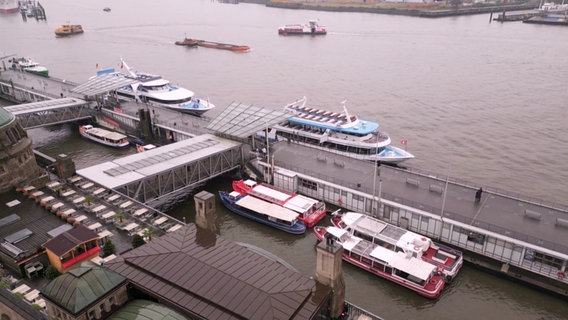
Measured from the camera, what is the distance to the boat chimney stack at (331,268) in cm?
2550

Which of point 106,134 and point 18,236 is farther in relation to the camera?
point 106,134

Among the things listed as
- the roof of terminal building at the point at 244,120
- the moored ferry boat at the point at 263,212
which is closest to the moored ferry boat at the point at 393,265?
the moored ferry boat at the point at 263,212

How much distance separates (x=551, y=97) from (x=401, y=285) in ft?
250

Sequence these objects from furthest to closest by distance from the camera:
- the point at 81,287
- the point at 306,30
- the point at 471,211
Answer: the point at 306,30 → the point at 471,211 → the point at 81,287

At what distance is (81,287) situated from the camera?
24.1 m

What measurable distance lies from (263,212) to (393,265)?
640 inches

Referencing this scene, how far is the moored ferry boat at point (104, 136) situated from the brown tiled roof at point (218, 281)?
49.7 m

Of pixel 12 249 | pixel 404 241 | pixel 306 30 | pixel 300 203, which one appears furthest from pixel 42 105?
pixel 306 30

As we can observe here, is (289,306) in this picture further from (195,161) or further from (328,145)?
(328,145)

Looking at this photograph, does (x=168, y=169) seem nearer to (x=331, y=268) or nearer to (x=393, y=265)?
(x=393, y=265)

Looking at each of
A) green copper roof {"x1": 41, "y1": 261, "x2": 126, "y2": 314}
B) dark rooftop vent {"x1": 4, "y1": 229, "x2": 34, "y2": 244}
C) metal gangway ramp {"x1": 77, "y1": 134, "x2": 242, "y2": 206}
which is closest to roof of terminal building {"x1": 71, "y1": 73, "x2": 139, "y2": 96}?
metal gangway ramp {"x1": 77, "y1": 134, "x2": 242, "y2": 206}

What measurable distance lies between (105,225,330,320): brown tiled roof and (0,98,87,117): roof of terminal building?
55.7m

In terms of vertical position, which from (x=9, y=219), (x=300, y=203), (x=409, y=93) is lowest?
(x=300, y=203)

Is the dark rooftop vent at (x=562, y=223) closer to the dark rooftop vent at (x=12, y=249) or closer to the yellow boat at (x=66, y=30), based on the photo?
the dark rooftop vent at (x=12, y=249)
